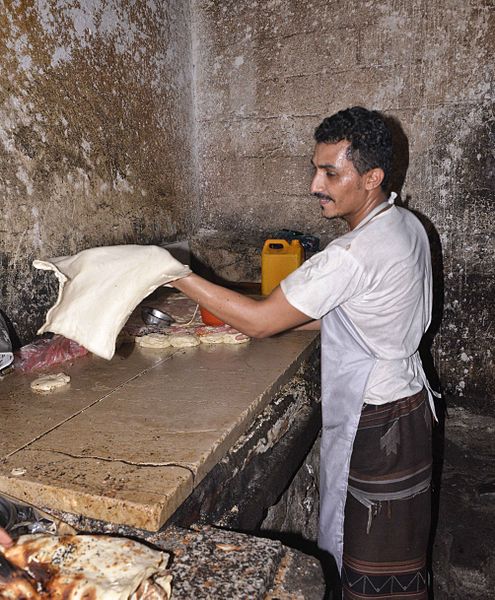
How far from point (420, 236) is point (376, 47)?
2.22 metres

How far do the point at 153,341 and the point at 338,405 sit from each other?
96 centimetres

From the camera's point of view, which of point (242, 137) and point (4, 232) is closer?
point (4, 232)

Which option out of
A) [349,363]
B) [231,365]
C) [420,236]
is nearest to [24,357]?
[231,365]

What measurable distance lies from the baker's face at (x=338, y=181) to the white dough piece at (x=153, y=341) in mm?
1058

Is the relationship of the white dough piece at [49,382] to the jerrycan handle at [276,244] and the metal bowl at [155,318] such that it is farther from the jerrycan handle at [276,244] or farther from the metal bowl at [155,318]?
the jerrycan handle at [276,244]

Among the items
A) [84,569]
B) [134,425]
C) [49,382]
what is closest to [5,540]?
[84,569]

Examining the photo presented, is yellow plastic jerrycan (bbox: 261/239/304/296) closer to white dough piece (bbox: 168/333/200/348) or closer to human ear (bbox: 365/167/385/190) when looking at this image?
white dough piece (bbox: 168/333/200/348)

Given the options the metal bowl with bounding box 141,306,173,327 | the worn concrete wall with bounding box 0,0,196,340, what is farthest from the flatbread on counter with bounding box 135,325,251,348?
the worn concrete wall with bounding box 0,0,196,340

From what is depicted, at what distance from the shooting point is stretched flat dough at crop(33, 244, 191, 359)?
187 centimetres

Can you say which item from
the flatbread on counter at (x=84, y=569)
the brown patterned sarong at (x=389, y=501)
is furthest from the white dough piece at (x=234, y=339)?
the flatbread on counter at (x=84, y=569)

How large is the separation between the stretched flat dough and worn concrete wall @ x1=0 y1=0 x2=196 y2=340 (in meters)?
0.72

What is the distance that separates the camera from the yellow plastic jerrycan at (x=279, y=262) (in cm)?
319

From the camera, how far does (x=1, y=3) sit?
231 cm

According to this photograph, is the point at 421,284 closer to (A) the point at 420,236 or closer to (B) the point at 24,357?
(A) the point at 420,236
